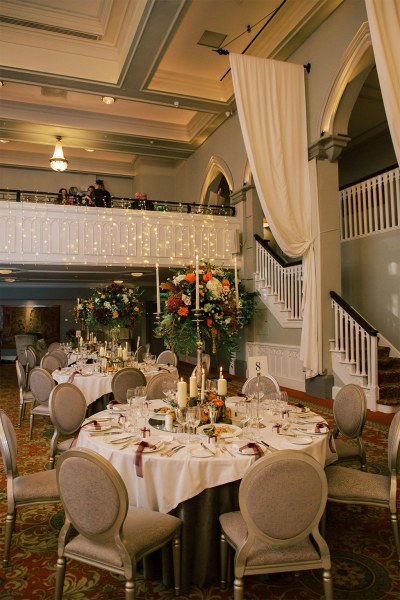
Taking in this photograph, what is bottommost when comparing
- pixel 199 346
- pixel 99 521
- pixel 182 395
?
pixel 99 521

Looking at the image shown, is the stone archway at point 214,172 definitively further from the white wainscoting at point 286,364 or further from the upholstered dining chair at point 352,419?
the upholstered dining chair at point 352,419

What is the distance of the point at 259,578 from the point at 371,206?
8.01 metres

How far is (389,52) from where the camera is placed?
14.9 feet

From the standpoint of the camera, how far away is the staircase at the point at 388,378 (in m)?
6.88

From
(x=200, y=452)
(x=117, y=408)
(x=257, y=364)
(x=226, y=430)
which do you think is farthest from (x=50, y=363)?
(x=200, y=452)

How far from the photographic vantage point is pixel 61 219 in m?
9.84

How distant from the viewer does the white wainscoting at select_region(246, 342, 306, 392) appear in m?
8.94

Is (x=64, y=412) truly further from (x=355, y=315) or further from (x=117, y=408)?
(x=355, y=315)

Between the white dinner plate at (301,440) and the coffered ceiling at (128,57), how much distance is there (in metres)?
7.15

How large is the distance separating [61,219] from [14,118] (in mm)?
3863

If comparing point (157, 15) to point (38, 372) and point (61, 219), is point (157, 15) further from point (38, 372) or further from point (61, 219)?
point (38, 372)

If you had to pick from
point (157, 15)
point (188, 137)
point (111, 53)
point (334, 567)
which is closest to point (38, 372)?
point (334, 567)

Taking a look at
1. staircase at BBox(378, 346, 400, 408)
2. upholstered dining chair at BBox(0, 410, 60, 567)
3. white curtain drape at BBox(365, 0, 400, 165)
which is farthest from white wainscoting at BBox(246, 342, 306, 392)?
upholstered dining chair at BBox(0, 410, 60, 567)

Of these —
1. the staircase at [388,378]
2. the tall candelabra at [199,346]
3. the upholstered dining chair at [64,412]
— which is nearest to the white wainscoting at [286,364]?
the staircase at [388,378]
